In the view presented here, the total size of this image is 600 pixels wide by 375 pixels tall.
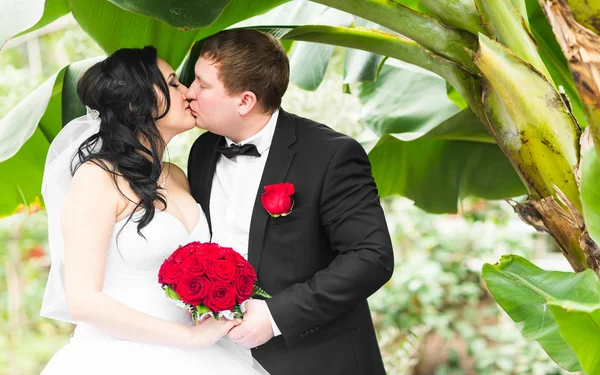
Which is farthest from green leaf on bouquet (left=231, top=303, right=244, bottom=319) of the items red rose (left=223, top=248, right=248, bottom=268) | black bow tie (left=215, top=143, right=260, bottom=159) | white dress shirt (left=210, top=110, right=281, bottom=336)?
black bow tie (left=215, top=143, right=260, bottom=159)

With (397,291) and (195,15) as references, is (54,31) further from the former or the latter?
(195,15)

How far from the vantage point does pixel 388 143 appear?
270 cm

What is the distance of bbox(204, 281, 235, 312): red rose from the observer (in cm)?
159

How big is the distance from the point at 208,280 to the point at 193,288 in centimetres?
4

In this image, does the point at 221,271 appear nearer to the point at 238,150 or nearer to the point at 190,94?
the point at 238,150

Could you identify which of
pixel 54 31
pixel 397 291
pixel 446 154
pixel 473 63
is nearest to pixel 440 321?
pixel 397 291

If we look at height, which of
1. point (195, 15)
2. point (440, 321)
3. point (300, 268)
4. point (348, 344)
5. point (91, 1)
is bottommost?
point (440, 321)

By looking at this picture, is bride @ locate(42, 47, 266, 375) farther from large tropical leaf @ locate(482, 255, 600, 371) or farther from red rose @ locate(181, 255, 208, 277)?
large tropical leaf @ locate(482, 255, 600, 371)

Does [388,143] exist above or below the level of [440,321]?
above

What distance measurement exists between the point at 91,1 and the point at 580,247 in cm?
141

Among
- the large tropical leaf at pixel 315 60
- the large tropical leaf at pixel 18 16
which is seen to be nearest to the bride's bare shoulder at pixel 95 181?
the large tropical leaf at pixel 18 16

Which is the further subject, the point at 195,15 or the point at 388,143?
the point at 388,143

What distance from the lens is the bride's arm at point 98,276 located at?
1.69 metres

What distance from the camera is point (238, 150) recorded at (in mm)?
2012
